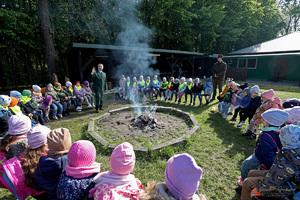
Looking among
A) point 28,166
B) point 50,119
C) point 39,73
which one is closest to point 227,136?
point 28,166

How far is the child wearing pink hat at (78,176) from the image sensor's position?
1602mm

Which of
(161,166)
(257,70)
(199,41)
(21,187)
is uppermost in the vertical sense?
(199,41)

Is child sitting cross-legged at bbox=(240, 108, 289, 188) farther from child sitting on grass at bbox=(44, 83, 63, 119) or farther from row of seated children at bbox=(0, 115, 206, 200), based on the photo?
child sitting on grass at bbox=(44, 83, 63, 119)

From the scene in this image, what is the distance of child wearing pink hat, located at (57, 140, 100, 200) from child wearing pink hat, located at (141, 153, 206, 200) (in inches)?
27.4

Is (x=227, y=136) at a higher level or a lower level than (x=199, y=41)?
lower

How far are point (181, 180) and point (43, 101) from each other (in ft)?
22.2

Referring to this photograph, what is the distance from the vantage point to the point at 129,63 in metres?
14.1

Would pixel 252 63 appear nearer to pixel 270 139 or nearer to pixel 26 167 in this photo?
pixel 270 139

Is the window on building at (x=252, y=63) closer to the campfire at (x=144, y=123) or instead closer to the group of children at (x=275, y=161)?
the group of children at (x=275, y=161)

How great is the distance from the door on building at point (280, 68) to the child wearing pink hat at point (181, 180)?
19.0 meters

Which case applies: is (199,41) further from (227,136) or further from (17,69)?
(17,69)

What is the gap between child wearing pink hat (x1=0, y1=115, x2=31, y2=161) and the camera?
7.45 ft

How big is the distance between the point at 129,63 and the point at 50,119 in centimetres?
905

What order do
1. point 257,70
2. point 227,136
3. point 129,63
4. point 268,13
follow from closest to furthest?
point 227,136, point 129,63, point 257,70, point 268,13
